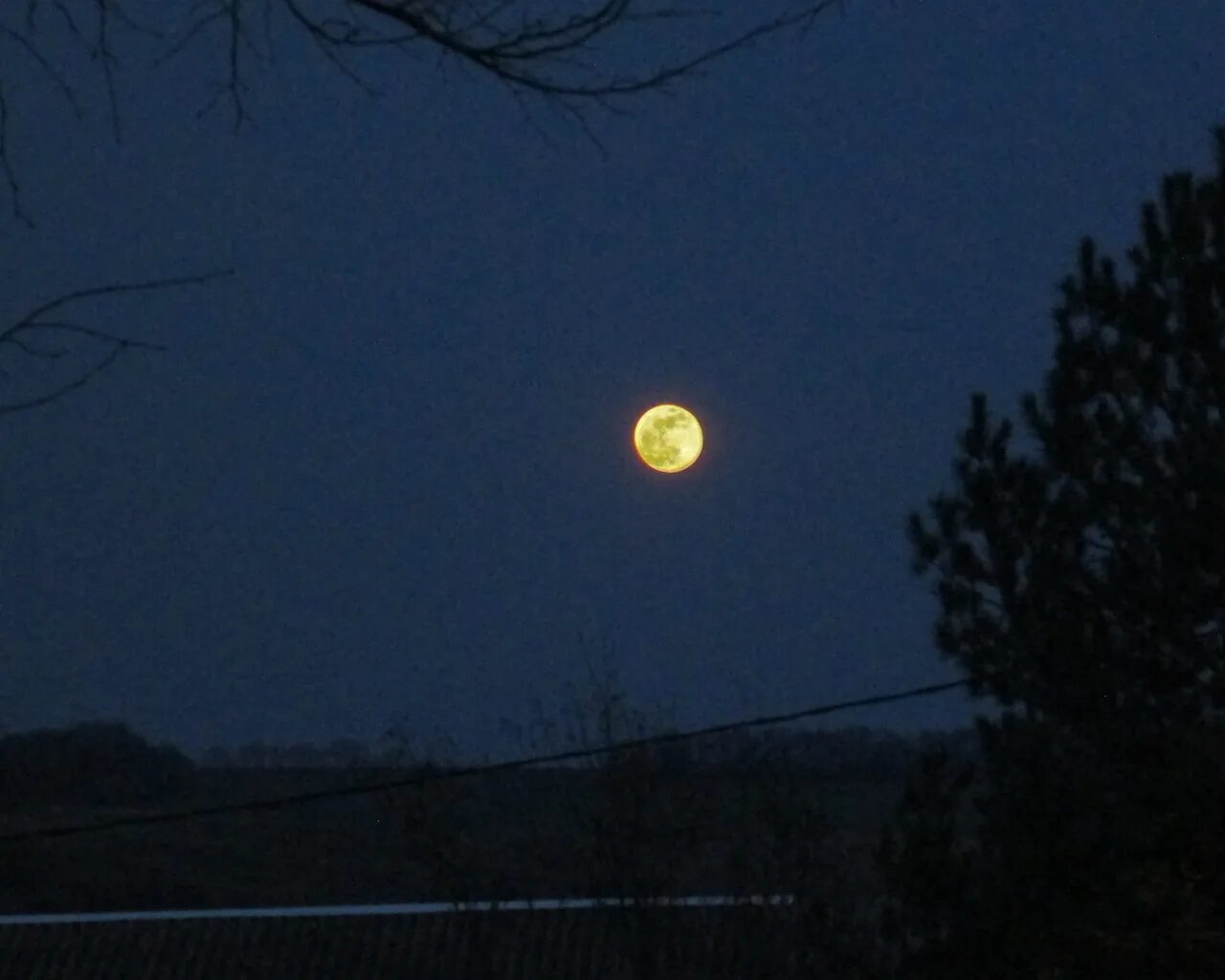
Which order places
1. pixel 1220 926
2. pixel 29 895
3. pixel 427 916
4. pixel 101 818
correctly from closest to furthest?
pixel 1220 926 → pixel 427 916 → pixel 101 818 → pixel 29 895

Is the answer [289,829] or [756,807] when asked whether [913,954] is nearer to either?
[756,807]

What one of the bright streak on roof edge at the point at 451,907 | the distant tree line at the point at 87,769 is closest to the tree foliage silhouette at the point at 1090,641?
the bright streak on roof edge at the point at 451,907

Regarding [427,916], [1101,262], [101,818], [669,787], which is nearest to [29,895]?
[101,818]

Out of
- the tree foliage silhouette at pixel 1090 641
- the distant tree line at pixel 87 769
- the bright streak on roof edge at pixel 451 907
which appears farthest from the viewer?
the distant tree line at pixel 87 769

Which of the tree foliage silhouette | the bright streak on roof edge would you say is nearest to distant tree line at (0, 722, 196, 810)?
the bright streak on roof edge

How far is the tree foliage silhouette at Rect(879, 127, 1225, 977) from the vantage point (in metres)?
8.13

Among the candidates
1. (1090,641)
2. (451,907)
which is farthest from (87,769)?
(1090,641)

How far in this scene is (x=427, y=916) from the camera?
77.8ft

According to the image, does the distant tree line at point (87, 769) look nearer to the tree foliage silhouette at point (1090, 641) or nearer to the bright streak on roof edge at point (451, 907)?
the bright streak on roof edge at point (451, 907)

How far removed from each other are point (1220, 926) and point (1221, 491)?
183 centimetres

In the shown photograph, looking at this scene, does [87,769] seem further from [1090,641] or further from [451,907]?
[1090,641]

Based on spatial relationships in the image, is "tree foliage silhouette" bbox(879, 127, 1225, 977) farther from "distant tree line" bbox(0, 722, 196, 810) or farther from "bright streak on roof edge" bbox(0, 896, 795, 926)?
"distant tree line" bbox(0, 722, 196, 810)

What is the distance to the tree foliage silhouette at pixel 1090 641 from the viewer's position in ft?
26.7

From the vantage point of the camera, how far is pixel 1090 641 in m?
8.59
